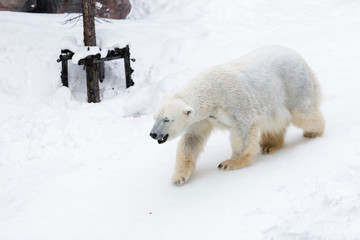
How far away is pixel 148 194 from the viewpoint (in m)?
4.59

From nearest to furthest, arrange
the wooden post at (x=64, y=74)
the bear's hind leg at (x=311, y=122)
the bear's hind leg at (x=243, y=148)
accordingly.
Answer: the bear's hind leg at (x=243, y=148) → the bear's hind leg at (x=311, y=122) → the wooden post at (x=64, y=74)

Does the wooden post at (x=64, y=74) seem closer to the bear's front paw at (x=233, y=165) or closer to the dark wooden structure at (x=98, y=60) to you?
the dark wooden structure at (x=98, y=60)

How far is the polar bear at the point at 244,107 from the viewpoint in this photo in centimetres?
423

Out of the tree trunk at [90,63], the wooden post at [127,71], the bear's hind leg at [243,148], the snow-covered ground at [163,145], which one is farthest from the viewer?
the wooden post at [127,71]

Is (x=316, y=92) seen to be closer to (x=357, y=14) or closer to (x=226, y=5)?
(x=357, y=14)

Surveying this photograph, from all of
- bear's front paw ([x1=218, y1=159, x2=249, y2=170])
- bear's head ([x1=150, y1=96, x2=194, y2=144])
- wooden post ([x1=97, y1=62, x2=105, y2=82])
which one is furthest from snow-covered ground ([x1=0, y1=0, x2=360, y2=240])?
bear's head ([x1=150, y1=96, x2=194, y2=144])

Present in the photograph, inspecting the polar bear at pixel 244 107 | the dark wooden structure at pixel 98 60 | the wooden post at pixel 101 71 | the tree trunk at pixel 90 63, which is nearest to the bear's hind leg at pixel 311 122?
the polar bear at pixel 244 107

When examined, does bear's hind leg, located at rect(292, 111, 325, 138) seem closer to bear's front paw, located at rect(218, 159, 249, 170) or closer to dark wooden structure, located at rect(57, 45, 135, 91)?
bear's front paw, located at rect(218, 159, 249, 170)

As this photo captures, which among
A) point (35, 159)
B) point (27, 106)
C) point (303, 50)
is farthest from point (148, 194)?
point (303, 50)

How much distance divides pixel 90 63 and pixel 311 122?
16.6 feet

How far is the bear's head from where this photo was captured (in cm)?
405

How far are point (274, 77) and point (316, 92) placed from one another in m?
0.58

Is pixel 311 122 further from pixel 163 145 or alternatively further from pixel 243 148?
pixel 163 145

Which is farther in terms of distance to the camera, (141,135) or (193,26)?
(193,26)
